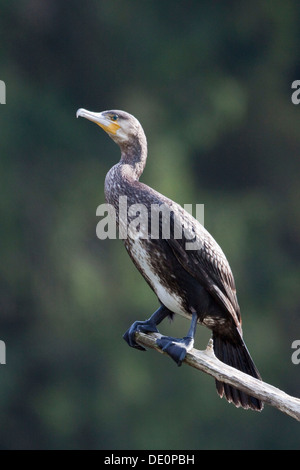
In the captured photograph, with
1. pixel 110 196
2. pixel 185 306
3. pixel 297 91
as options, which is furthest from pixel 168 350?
pixel 297 91

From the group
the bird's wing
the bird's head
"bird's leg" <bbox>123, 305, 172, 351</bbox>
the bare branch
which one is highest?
the bird's head

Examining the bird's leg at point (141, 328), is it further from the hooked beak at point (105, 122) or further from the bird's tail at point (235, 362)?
the hooked beak at point (105, 122)

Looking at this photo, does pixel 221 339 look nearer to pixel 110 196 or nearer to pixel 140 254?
pixel 140 254

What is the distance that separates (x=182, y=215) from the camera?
8.57ft

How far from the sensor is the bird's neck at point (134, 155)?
2.57 m

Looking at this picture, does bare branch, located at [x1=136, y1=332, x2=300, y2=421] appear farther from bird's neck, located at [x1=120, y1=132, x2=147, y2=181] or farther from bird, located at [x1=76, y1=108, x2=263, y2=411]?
bird's neck, located at [x1=120, y1=132, x2=147, y2=181]

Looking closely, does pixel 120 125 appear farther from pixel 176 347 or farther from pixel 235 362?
pixel 235 362

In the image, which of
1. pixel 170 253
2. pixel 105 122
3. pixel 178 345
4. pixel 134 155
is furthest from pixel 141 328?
pixel 105 122

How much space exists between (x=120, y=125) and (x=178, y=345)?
0.69 metres

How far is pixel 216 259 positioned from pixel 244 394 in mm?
461

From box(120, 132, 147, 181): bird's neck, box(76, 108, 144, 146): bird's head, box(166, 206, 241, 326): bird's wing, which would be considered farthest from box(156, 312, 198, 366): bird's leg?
box(76, 108, 144, 146): bird's head

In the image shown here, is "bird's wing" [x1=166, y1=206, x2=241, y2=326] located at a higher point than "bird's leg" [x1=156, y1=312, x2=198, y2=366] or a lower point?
higher

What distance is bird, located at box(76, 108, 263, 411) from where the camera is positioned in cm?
253

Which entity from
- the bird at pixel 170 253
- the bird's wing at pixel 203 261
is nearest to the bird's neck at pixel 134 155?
the bird at pixel 170 253
